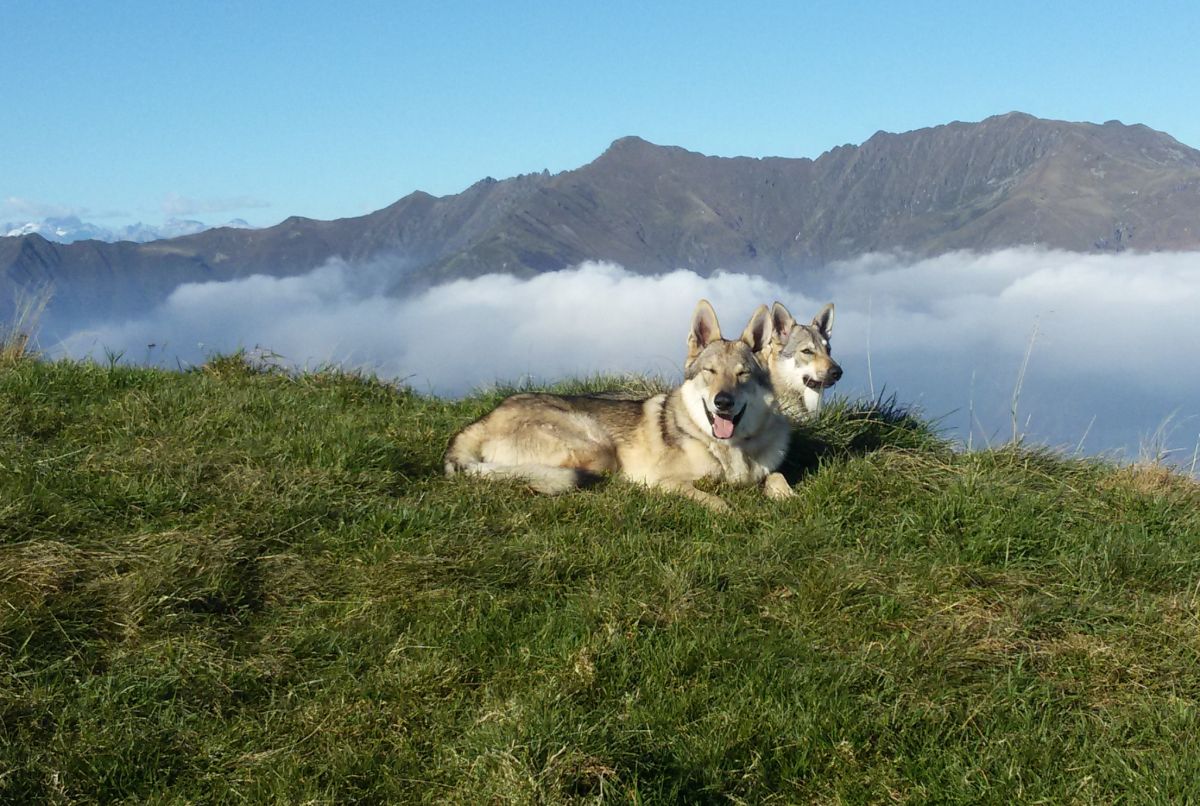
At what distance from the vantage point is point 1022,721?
13.3 ft

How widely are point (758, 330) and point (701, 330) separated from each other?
1.74ft

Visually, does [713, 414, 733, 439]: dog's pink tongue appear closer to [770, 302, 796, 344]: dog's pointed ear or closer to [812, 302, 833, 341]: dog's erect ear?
[770, 302, 796, 344]: dog's pointed ear

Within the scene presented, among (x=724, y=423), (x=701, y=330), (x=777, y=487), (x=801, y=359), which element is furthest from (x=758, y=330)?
(x=801, y=359)

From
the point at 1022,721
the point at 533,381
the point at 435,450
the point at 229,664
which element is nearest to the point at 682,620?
the point at 1022,721

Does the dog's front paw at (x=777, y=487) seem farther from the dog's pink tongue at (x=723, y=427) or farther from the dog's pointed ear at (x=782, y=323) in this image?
the dog's pointed ear at (x=782, y=323)

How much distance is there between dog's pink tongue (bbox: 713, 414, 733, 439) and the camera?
302 inches

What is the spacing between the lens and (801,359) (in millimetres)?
11078

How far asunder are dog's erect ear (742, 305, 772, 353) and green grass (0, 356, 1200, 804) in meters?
1.39

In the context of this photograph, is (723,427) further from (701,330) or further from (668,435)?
(701,330)

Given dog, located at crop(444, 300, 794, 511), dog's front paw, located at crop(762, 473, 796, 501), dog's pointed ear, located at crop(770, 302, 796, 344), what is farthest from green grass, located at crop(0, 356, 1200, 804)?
dog's pointed ear, located at crop(770, 302, 796, 344)

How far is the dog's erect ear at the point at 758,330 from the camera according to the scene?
821cm

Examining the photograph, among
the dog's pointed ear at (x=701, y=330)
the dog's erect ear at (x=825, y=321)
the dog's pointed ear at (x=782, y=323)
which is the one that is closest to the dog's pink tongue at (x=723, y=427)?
the dog's pointed ear at (x=701, y=330)

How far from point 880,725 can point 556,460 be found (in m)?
4.21

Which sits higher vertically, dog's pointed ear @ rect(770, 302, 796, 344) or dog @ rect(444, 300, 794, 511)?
dog's pointed ear @ rect(770, 302, 796, 344)
